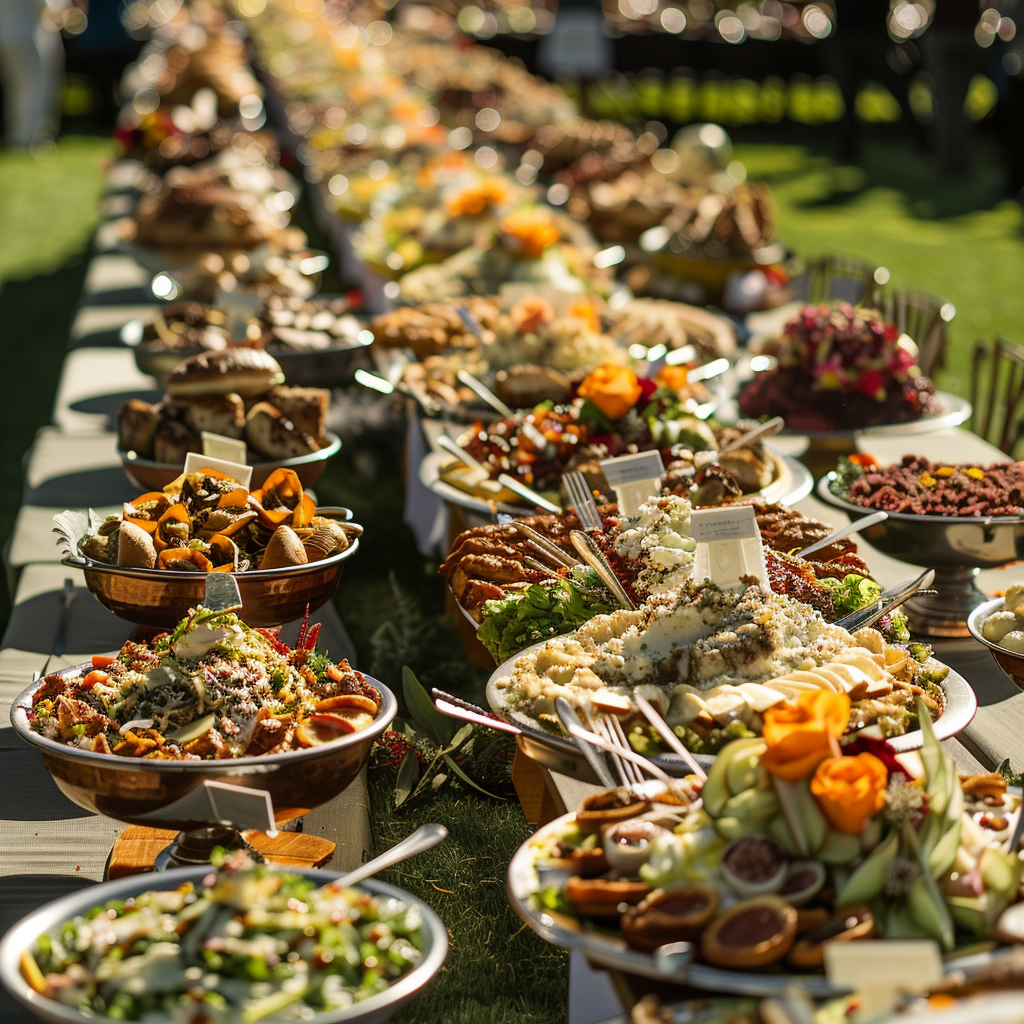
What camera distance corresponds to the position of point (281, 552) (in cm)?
206

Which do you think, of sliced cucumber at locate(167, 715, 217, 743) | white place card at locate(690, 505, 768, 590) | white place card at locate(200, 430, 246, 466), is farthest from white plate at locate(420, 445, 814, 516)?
sliced cucumber at locate(167, 715, 217, 743)

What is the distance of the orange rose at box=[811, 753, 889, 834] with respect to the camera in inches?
49.8

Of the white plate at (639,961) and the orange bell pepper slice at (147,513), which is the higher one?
the orange bell pepper slice at (147,513)

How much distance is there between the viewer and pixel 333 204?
614 cm

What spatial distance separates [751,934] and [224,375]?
189 cm

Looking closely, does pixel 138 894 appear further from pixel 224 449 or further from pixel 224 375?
pixel 224 375

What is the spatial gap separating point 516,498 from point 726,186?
158 inches

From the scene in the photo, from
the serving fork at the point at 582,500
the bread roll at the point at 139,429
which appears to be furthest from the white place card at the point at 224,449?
the serving fork at the point at 582,500

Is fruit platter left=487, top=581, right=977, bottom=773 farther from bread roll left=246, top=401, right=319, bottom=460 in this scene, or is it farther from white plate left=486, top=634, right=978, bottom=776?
bread roll left=246, top=401, right=319, bottom=460

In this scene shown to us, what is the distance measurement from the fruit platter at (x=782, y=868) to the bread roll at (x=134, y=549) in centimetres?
91

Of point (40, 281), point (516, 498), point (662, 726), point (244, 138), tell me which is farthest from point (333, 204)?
point (662, 726)

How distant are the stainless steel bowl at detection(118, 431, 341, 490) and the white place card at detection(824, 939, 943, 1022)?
1.72 meters

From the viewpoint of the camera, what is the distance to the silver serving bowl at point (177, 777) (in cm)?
151

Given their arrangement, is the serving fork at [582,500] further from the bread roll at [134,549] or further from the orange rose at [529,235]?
the orange rose at [529,235]
